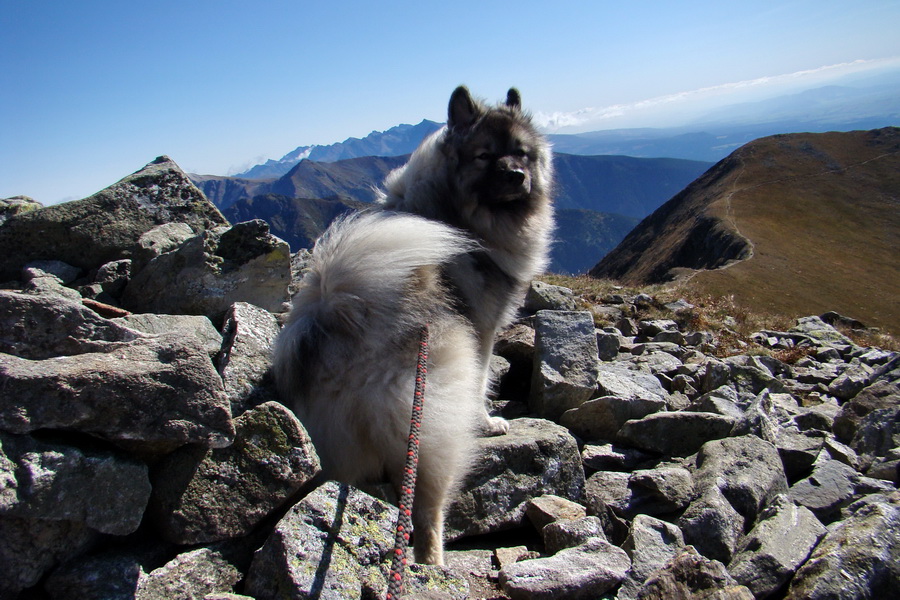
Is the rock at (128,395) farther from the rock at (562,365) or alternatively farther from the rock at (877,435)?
the rock at (877,435)

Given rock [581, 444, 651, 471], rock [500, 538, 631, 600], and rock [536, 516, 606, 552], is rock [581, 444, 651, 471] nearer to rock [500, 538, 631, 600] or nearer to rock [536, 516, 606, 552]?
rock [536, 516, 606, 552]

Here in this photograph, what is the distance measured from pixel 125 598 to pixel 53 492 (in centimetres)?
47

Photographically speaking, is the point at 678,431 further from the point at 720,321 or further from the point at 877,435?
the point at 720,321

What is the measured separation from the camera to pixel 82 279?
435 centimetres

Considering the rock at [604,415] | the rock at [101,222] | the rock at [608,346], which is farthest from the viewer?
the rock at [608,346]

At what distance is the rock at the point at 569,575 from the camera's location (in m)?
2.29

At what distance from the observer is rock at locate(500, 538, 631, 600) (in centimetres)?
229

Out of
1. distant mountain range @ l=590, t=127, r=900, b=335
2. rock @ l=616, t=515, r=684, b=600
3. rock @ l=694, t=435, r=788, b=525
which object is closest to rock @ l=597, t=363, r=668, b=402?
rock @ l=694, t=435, r=788, b=525

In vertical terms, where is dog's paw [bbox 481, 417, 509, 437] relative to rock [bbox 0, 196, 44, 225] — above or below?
below

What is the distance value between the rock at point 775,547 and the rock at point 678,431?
3.37 ft

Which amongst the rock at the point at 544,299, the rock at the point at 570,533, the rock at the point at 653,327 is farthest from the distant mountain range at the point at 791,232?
the rock at the point at 570,533

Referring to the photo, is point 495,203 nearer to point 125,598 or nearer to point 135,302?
point 135,302

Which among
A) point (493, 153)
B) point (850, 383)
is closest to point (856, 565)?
point (493, 153)

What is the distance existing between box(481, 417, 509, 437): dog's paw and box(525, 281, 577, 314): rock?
3.74 metres
